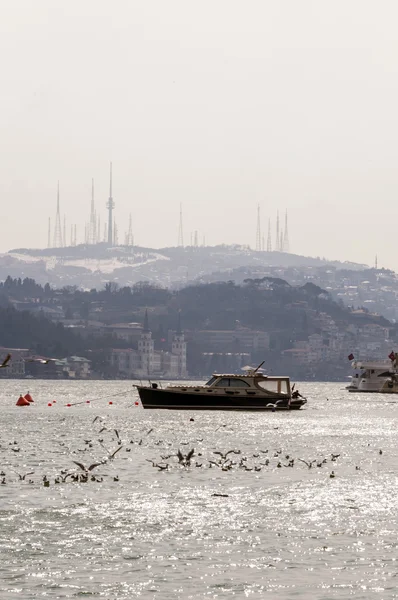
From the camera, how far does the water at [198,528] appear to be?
3077cm

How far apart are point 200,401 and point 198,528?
8310 cm

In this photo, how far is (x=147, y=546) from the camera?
36000mm

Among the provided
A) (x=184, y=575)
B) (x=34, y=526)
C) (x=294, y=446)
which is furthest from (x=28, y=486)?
(x=294, y=446)

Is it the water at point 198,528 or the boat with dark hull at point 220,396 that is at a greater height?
the boat with dark hull at point 220,396

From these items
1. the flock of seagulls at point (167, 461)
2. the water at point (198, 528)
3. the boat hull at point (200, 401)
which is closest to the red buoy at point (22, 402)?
the boat hull at point (200, 401)

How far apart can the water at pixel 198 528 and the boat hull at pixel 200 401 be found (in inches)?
1909

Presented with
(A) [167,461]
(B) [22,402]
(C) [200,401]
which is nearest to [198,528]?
(A) [167,461]

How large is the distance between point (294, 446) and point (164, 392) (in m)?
46.8

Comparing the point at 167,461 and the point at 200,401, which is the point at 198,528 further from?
the point at 200,401

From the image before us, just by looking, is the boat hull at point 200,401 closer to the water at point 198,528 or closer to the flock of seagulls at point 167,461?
the flock of seagulls at point 167,461

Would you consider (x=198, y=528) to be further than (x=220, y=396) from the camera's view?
No

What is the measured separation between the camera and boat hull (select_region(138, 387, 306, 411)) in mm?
122812

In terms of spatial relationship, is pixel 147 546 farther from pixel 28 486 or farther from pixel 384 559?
pixel 28 486

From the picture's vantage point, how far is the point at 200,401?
122562 mm
